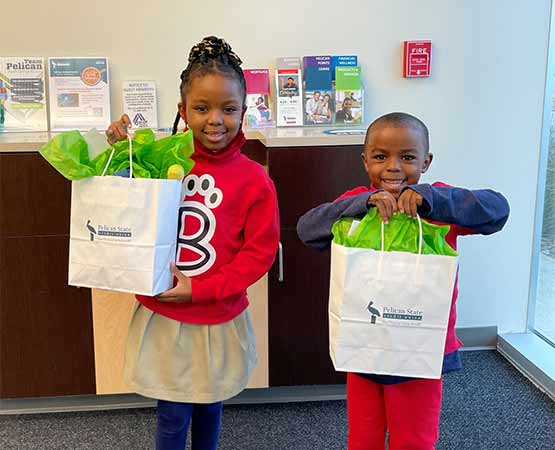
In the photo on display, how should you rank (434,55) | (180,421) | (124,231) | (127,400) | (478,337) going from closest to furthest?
(124,231) < (180,421) < (127,400) < (434,55) < (478,337)

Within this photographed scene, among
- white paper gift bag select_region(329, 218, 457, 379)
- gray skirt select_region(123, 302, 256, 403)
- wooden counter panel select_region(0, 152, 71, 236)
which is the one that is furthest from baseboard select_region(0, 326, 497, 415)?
white paper gift bag select_region(329, 218, 457, 379)

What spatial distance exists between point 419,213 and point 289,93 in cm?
137

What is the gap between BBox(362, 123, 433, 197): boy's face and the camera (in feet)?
4.73

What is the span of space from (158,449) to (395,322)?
2.48 feet

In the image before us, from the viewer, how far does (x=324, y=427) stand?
7.48 ft

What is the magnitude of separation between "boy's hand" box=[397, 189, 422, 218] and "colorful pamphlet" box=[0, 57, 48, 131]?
67.9 inches

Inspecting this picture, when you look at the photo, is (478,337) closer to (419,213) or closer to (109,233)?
(419,213)

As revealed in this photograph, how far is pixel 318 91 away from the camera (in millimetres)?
2617

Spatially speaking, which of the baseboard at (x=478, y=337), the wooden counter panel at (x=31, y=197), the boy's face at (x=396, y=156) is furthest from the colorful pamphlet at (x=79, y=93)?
the baseboard at (x=478, y=337)

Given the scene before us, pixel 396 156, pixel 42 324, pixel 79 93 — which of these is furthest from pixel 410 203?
pixel 79 93

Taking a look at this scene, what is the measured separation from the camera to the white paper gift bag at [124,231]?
1.39m

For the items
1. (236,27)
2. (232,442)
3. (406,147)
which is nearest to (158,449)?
(232,442)

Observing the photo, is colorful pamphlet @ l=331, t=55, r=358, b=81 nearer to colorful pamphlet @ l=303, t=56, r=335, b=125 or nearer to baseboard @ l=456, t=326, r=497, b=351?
colorful pamphlet @ l=303, t=56, r=335, b=125

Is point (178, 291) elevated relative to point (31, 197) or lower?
lower
